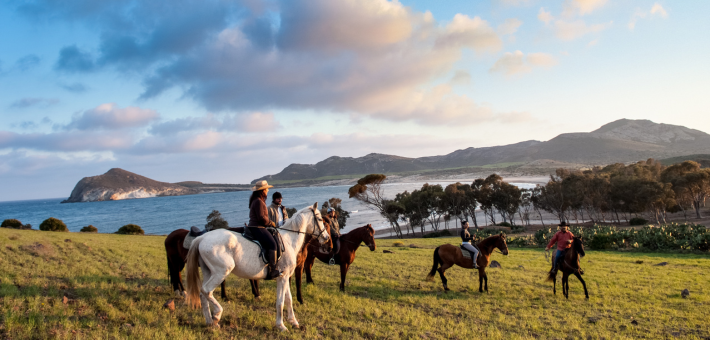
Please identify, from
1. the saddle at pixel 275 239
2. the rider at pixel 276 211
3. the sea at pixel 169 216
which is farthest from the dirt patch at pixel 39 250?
the sea at pixel 169 216

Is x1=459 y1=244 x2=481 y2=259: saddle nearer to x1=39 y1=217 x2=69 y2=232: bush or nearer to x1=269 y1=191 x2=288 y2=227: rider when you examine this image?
x1=269 y1=191 x2=288 y2=227: rider

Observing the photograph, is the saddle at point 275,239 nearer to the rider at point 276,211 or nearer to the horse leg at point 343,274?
the rider at point 276,211

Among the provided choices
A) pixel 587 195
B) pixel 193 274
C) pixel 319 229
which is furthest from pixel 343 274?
pixel 587 195

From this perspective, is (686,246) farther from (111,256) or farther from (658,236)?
(111,256)

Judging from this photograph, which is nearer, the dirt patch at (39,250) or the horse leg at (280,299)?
the horse leg at (280,299)

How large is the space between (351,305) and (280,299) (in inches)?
101

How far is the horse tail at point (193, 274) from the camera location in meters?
5.96

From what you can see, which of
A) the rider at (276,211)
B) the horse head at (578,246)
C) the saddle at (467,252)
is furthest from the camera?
the saddle at (467,252)

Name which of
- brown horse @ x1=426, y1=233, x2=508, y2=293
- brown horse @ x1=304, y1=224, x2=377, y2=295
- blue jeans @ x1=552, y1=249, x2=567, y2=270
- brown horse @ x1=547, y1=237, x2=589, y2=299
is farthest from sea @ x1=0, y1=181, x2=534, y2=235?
brown horse @ x1=547, y1=237, x2=589, y2=299

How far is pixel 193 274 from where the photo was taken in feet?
19.8

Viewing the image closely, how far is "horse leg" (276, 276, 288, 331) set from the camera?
249 inches

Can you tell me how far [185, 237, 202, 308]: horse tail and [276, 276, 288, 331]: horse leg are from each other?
58.4 inches

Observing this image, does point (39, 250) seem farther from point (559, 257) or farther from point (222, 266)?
point (559, 257)

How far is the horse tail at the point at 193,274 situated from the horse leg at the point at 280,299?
148 centimetres
